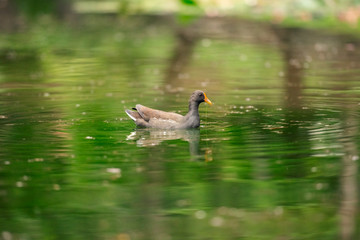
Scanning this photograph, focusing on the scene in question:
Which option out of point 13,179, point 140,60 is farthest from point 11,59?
point 13,179

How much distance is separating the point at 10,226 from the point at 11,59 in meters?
17.3

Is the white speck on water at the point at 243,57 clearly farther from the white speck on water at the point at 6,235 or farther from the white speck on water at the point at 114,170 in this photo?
the white speck on water at the point at 6,235

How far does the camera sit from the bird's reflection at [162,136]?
40.4 feet

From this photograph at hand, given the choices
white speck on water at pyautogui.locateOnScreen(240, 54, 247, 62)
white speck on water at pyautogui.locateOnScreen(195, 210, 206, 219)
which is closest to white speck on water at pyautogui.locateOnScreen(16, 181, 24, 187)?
white speck on water at pyautogui.locateOnScreen(195, 210, 206, 219)

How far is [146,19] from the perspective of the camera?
132 feet

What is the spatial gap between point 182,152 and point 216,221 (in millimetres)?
3393

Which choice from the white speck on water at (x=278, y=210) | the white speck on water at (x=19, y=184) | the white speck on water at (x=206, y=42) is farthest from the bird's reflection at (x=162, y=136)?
the white speck on water at (x=206, y=42)

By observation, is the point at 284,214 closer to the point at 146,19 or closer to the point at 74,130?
the point at 74,130

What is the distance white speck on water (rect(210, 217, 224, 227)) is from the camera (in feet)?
27.3

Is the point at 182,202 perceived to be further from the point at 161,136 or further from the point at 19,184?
the point at 161,136

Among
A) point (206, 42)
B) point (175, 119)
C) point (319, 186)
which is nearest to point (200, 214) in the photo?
point (319, 186)

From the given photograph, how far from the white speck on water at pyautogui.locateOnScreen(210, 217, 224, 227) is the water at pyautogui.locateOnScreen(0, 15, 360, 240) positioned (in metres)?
0.01

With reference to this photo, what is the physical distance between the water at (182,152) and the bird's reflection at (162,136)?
2 centimetres

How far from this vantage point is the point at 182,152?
1178cm
